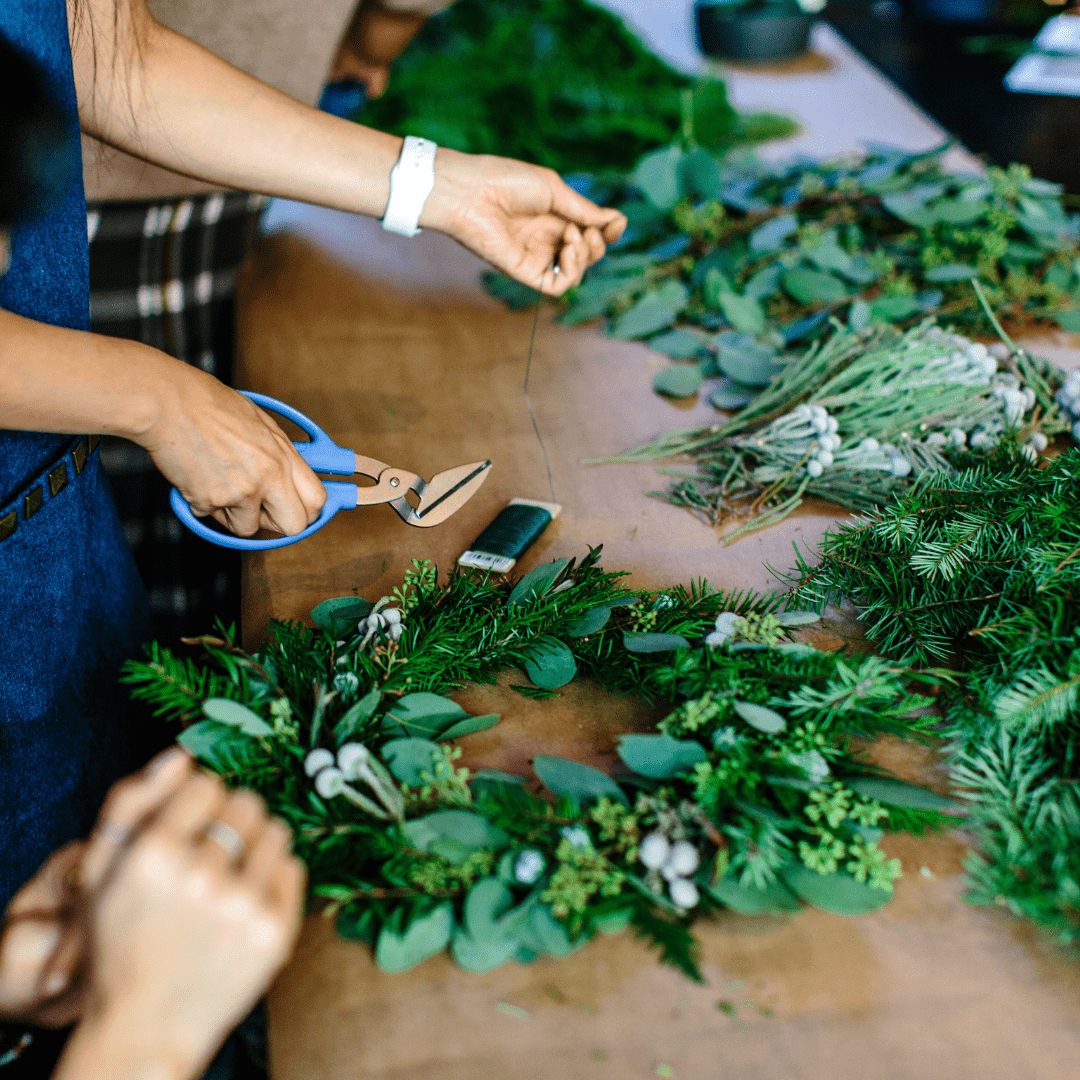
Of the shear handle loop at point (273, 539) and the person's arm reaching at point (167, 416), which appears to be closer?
the person's arm reaching at point (167, 416)

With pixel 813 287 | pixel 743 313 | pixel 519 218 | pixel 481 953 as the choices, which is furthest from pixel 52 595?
pixel 813 287

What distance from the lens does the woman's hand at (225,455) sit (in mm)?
706

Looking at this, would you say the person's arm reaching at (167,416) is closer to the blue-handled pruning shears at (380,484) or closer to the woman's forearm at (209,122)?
the blue-handled pruning shears at (380,484)

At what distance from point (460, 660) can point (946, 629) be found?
1.32 feet

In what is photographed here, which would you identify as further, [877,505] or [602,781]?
[877,505]

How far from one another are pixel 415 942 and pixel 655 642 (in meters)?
0.29

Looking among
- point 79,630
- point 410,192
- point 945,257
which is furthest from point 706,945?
point 945,257

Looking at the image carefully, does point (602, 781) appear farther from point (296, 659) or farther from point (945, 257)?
point (945, 257)

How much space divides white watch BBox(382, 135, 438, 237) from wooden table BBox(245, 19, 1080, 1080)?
0.21 m

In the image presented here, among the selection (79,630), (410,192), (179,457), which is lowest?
(79,630)

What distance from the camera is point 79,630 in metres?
0.89

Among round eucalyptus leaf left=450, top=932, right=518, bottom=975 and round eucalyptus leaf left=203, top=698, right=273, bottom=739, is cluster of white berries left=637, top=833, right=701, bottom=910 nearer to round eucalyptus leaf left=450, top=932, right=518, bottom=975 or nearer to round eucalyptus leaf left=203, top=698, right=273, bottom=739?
round eucalyptus leaf left=450, top=932, right=518, bottom=975

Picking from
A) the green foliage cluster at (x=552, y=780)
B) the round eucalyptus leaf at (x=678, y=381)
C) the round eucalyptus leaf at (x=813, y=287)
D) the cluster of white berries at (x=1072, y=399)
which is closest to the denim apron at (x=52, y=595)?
the green foliage cluster at (x=552, y=780)

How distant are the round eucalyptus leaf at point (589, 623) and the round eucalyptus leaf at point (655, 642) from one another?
1.1 inches
